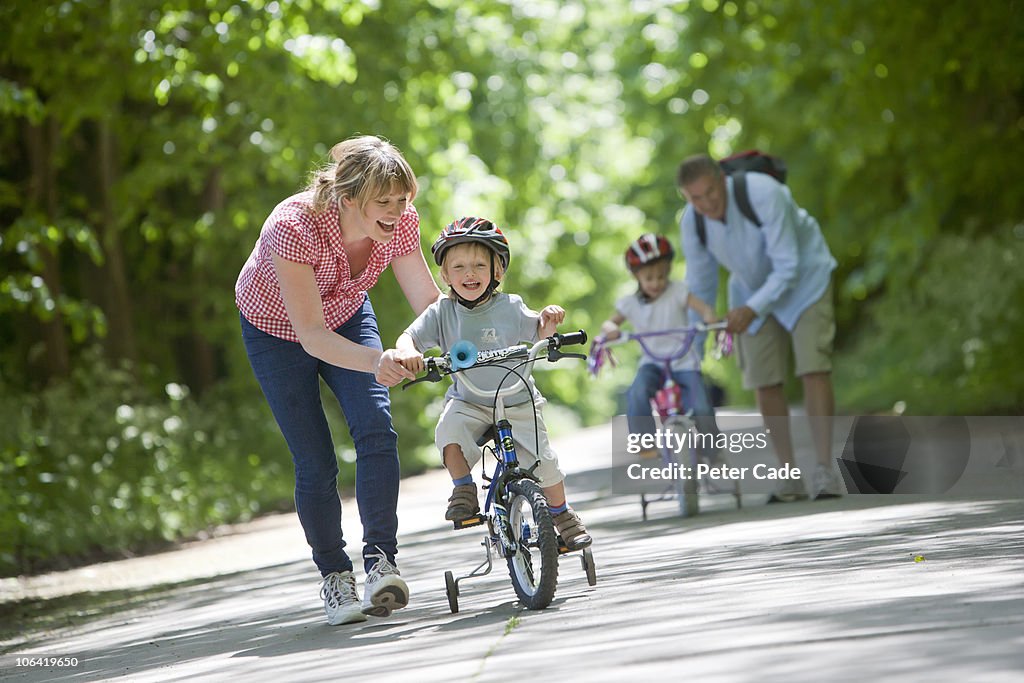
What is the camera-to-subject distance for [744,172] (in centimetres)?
1030

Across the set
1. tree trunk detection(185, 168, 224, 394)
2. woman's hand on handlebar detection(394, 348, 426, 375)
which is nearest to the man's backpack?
woman's hand on handlebar detection(394, 348, 426, 375)

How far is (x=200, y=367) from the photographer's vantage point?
21.2m

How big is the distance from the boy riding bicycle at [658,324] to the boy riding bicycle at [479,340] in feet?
10.9

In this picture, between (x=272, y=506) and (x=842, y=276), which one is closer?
(x=272, y=506)

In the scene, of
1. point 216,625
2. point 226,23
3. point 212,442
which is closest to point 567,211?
point 212,442

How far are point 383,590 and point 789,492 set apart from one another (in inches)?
165

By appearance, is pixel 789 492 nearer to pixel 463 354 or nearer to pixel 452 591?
pixel 452 591

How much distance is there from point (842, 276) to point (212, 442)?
12603mm

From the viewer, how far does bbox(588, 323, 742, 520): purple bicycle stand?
9953 mm

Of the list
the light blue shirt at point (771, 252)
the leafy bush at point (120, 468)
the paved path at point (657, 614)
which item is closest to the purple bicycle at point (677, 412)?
the paved path at point (657, 614)

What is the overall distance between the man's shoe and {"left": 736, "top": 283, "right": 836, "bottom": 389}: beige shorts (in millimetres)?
624

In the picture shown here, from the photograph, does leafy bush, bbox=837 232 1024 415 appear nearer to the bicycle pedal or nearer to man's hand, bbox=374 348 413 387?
the bicycle pedal

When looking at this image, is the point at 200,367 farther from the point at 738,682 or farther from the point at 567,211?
the point at 738,682

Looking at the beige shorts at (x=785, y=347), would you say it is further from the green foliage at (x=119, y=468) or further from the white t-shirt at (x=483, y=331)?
the green foliage at (x=119, y=468)
